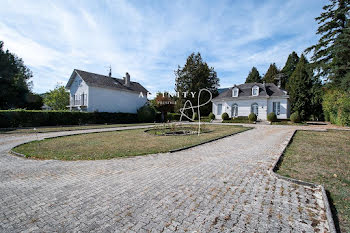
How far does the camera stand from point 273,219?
93.6 inches

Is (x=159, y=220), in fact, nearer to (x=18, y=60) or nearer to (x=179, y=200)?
(x=179, y=200)

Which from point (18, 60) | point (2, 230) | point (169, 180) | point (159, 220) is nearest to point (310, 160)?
point (169, 180)

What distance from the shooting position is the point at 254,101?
1093 inches

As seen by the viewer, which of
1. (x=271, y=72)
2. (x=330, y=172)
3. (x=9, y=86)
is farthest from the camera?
(x=271, y=72)

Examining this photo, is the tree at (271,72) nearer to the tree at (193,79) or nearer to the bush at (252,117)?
the tree at (193,79)

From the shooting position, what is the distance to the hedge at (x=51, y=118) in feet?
54.3

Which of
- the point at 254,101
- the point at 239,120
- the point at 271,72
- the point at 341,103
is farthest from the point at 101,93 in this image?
the point at 271,72

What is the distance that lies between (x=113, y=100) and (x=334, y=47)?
3091cm

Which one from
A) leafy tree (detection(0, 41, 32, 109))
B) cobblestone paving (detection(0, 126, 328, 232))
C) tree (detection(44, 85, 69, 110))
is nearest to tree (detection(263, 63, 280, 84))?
cobblestone paving (detection(0, 126, 328, 232))

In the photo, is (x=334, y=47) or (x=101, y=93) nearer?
(x=334, y=47)

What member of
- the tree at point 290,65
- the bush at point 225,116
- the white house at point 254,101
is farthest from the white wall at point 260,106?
the tree at point 290,65

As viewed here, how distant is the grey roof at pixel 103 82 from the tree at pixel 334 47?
93.2 ft

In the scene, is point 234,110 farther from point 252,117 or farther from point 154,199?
point 154,199

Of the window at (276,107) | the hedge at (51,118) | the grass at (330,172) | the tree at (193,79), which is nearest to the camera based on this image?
the grass at (330,172)
